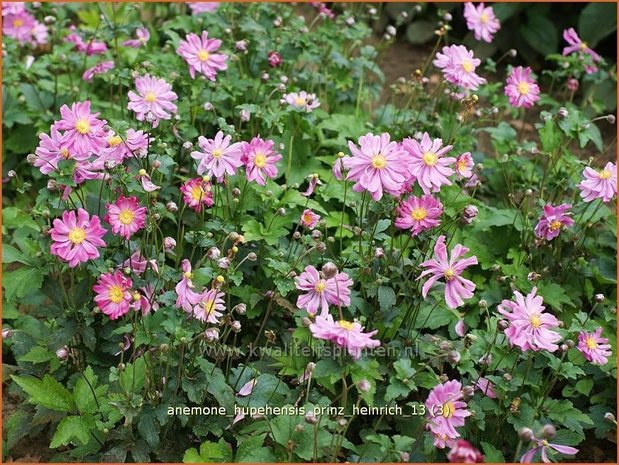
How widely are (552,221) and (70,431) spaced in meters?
1.77

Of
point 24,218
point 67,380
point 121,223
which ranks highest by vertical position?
point 121,223

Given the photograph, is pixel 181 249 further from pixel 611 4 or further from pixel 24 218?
pixel 611 4

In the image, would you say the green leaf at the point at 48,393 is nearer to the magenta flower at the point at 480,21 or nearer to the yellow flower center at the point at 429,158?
the yellow flower center at the point at 429,158

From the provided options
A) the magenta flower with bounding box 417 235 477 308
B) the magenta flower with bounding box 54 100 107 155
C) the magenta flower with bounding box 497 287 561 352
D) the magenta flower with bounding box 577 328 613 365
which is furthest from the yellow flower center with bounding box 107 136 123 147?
the magenta flower with bounding box 577 328 613 365

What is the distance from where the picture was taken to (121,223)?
8.34 ft

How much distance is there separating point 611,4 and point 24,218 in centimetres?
343

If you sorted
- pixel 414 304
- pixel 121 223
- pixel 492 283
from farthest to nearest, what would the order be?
pixel 492 283 < pixel 414 304 < pixel 121 223

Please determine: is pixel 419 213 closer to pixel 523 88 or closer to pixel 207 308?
pixel 207 308

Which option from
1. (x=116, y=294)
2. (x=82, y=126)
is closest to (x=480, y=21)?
(x=82, y=126)

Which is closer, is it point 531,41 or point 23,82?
point 23,82

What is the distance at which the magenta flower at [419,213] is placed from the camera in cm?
256

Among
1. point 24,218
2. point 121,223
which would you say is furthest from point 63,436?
point 24,218

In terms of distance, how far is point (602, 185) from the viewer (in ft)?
9.43

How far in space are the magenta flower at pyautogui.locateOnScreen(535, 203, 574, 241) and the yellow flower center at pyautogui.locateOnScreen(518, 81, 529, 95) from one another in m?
0.57
